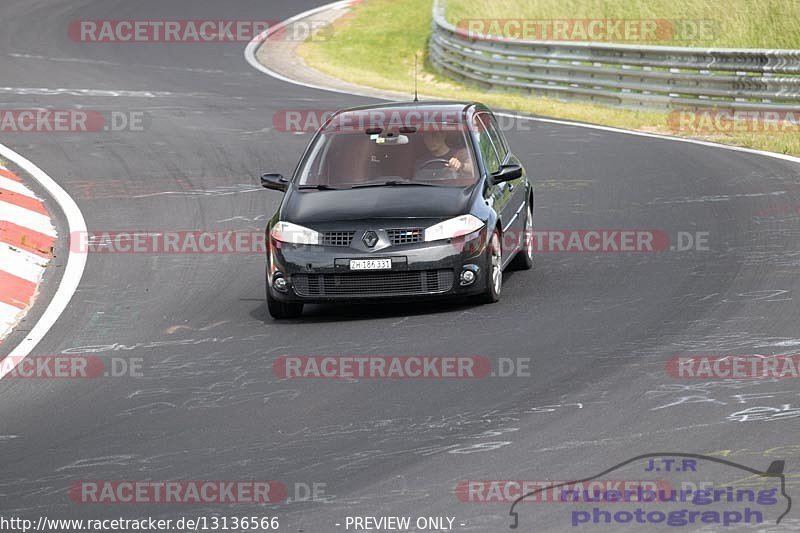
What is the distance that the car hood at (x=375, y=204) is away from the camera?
1120 cm

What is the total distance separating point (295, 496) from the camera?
6.90 m

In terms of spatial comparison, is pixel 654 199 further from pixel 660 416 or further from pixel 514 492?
Result: pixel 514 492

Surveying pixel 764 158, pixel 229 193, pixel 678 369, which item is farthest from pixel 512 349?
pixel 764 158

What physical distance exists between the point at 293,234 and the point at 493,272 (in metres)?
1.57

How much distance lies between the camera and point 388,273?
10.9 m

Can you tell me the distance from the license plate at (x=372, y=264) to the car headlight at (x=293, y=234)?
0.40m

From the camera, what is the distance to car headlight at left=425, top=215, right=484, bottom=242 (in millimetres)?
11055

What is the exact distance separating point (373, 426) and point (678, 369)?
212 centimetres
